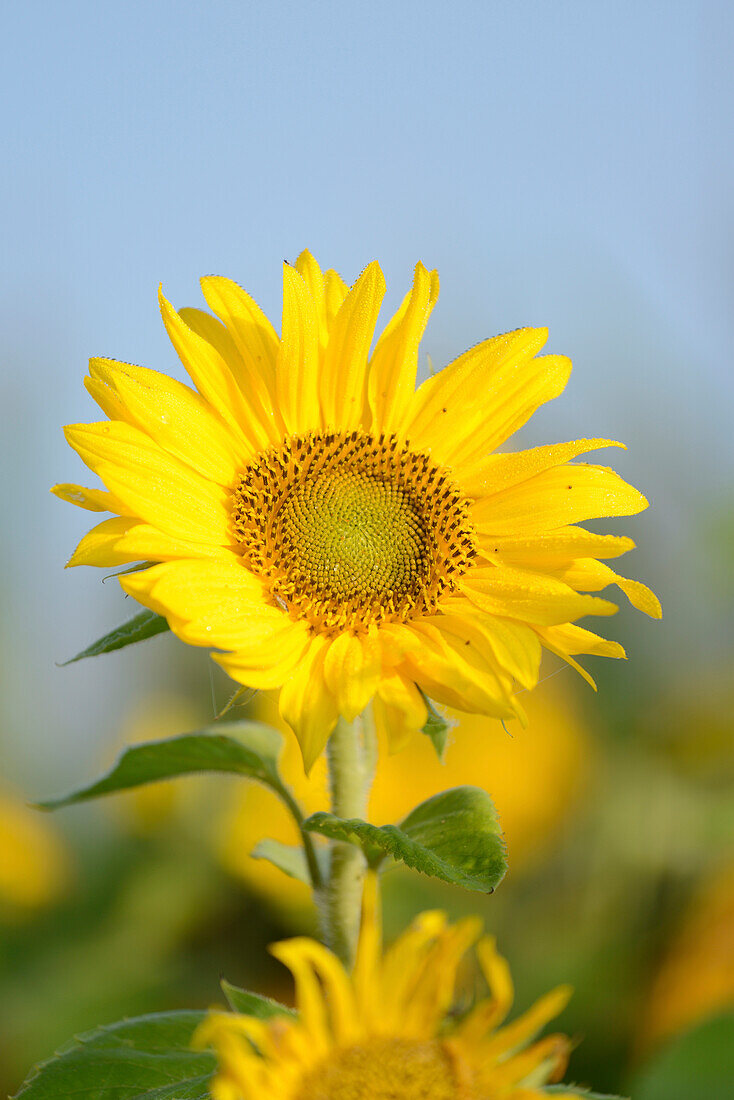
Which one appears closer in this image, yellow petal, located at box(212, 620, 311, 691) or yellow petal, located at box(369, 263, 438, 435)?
yellow petal, located at box(212, 620, 311, 691)

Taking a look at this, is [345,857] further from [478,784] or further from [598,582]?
[478,784]

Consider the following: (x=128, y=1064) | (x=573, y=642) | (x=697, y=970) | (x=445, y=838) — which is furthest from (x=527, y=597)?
(x=697, y=970)

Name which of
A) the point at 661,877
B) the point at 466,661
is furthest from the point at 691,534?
the point at 466,661

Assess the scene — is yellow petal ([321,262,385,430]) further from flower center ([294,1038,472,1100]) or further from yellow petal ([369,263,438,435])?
flower center ([294,1038,472,1100])

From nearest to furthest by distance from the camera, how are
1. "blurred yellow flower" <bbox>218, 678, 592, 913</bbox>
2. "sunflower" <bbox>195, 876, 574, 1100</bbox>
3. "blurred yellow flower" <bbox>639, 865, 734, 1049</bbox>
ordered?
"sunflower" <bbox>195, 876, 574, 1100</bbox> → "blurred yellow flower" <bbox>639, 865, 734, 1049</bbox> → "blurred yellow flower" <bbox>218, 678, 592, 913</bbox>

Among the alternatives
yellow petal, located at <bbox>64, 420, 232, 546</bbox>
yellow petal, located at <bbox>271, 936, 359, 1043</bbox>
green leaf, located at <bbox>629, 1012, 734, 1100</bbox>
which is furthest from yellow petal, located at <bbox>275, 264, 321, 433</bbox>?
green leaf, located at <bbox>629, 1012, 734, 1100</bbox>

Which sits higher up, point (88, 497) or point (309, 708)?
point (88, 497)

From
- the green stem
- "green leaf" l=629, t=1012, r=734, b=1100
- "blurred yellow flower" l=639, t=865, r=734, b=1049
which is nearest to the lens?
the green stem
